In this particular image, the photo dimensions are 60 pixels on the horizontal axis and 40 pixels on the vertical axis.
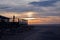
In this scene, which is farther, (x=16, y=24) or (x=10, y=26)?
(x=16, y=24)

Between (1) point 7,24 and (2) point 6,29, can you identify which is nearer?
(2) point 6,29

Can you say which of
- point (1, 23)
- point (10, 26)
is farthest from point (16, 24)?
point (1, 23)

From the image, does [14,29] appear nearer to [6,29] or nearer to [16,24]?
[6,29]

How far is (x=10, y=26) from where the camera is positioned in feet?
103

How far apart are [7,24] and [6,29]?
2.11 meters

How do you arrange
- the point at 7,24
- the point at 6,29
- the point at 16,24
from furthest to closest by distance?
the point at 16,24 → the point at 7,24 → the point at 6,29

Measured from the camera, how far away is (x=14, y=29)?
30719 mm

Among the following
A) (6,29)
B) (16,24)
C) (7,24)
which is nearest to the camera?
(6,29)

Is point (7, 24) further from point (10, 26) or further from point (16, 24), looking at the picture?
point (16, 24)

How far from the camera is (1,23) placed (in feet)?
97.3

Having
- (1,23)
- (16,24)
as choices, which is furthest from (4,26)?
(16,24)

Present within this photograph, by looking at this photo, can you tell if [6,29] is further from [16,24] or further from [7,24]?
[16,24]

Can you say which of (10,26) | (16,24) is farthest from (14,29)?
(16,24)

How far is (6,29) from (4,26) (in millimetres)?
998
